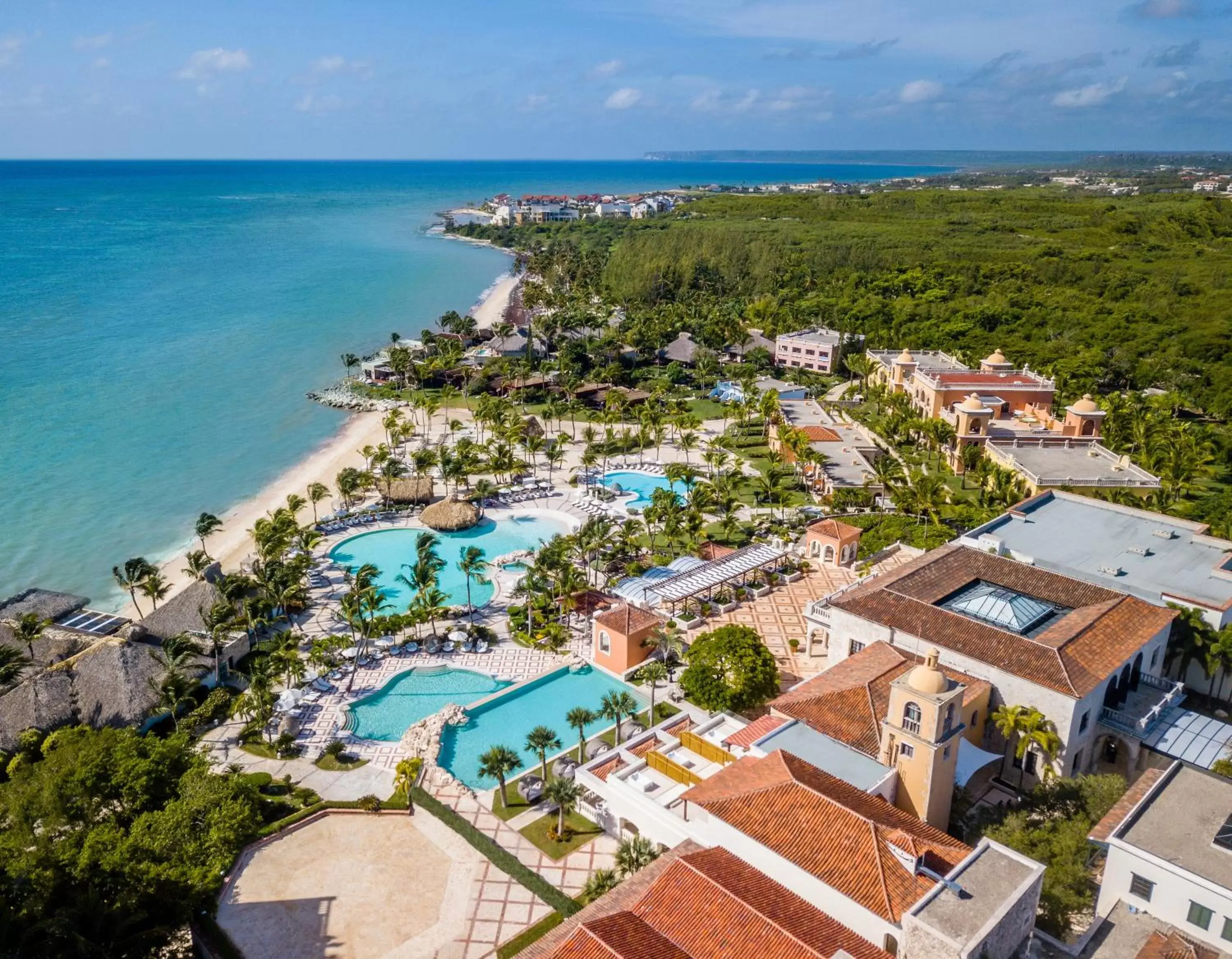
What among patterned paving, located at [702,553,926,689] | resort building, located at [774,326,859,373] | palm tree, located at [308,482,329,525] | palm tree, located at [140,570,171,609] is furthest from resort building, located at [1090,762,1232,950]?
resort building, located at [774,326,859,373]

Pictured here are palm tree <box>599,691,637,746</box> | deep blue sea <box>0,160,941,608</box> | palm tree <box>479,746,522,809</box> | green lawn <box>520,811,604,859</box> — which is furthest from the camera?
deep blue sea <box>0,160,941,608</box>

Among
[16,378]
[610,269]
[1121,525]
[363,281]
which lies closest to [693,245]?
[610,269]

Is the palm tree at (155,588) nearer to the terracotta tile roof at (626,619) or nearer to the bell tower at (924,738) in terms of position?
the terracotta tile roof at (626,619)

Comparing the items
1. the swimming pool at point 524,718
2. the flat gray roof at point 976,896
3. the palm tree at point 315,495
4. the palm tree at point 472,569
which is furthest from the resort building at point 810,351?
the flat gray roof at point 976,896

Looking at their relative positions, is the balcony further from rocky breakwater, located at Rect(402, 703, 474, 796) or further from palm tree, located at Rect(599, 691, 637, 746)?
rocky breakwater, located at Rect(402, 703, 474, 796)

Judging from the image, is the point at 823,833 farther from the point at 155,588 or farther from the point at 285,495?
the point at 285,495

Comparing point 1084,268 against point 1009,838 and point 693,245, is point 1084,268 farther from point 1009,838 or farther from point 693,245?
point 1009,838
